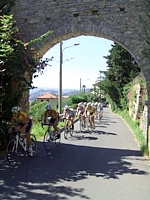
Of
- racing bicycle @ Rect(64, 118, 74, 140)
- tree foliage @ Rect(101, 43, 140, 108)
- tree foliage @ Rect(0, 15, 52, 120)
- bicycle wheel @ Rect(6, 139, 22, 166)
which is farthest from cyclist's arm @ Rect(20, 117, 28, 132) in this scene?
tree foliage @ Rect(101, 43, 140, 108)

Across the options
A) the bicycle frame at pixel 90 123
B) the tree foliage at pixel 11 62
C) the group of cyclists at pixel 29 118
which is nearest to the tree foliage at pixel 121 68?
the bicycle frame at pixel 90 123

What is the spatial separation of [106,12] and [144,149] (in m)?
5.50

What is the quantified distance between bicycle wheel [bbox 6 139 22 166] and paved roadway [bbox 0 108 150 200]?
23 cm

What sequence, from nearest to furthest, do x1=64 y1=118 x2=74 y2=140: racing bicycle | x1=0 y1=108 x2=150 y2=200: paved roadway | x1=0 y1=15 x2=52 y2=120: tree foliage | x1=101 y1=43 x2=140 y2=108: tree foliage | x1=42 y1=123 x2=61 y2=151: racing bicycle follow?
1. x1=0 y1=108 x2=150 y2=200: paved roadway
2. x1=0 y1=15 x2=52 y2=120: tree foliage
3. x1=42 y1=123 x2=61 y2=151: racing bicycle
4. x1=64 y1=118 x2=74 y2=140: racing bicycle
5. x1=101 y1=43 x2=140 y2=108: tree foliage

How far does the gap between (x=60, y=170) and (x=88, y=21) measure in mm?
6060

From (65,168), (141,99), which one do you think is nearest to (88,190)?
(65,168)

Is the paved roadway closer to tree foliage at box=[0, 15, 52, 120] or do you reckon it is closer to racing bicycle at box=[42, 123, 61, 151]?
racing bicycle at box=[42, 123, 61, 151]

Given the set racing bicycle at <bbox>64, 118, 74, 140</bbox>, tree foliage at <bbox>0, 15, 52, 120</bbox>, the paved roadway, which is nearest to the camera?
the paved roadway

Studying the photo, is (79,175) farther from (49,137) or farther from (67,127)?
(67,127)

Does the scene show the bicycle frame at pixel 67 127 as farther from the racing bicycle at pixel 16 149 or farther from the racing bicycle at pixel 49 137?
the racing bicycle at pixel 16 149

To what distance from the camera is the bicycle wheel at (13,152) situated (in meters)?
7.84

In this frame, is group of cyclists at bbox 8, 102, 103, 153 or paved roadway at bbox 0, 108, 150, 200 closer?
paved roadway at bbox 0, 108, 150, 200

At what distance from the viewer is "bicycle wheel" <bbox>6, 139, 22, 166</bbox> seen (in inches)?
309

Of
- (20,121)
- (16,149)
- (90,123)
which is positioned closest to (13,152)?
(16,149)
